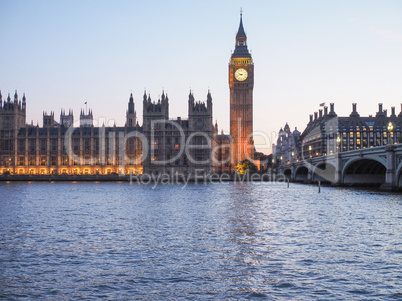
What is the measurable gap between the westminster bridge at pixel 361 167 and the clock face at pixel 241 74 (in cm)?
5054

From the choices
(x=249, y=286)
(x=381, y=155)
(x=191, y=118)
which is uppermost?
(x=191, y=118)

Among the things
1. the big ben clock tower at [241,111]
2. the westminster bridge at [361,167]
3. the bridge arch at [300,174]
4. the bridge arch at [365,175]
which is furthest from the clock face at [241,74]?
the bridge arch at [365,175]

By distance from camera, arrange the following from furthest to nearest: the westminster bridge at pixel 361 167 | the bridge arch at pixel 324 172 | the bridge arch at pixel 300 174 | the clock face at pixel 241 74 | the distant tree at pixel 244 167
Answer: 1. the clock face at pixel 241 74
2. the distant tree at pixel 244 167
3. the bridge arch at pixel 300 174
4. the bridge arch at pixel 324 172
5. the westminster bridge at pixel 361 167

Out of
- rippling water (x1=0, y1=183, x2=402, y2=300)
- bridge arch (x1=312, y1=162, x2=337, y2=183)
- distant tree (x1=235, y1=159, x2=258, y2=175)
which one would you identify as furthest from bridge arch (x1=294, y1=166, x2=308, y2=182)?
rippling water (x1=0, y1=183, x2=402, y2=300)

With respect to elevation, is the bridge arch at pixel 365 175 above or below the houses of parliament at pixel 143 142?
below

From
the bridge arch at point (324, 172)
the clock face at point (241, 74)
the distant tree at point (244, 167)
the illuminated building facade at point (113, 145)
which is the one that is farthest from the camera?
the clock face at point (241, 74)

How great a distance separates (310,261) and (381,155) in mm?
52895

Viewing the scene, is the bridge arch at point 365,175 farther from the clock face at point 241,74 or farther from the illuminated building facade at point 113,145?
the clock face at point 241,74

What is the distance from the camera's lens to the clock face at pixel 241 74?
177875 millimetres

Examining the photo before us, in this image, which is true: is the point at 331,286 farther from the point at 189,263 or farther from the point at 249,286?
the point at 189,263

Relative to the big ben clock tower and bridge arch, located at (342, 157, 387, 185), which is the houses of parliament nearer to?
the big ben clock tower

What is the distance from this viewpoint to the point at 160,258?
73.2ft

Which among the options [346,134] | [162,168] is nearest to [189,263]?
[162,168]

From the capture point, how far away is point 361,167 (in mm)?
94875
